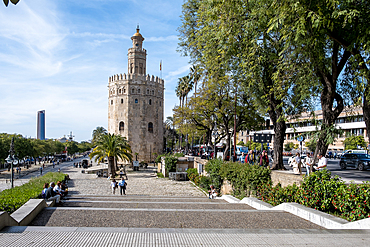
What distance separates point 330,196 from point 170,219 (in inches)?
180

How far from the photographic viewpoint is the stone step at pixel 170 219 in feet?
23.4

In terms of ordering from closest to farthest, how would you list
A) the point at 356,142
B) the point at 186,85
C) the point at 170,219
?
1. the point at 170,219
2. the point at 356,142
3. the point at 186,85

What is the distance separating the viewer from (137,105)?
181 ft

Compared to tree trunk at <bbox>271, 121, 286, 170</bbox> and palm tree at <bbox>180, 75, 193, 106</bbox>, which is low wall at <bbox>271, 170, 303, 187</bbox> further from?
palm tree at <bbox>180, 75, 193, 106</bbox>

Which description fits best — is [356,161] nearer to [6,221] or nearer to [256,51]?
[256,51]

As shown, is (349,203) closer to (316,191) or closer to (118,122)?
(316,191)

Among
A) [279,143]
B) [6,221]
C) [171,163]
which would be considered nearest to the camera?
[6,221]

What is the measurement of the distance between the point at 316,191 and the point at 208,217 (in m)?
3.33

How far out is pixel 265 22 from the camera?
40.8 feet

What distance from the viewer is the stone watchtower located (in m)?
54.7

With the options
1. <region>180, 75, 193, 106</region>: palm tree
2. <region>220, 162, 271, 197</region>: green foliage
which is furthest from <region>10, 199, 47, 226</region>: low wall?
<region>180, 75, 193, 106</region>: palm tree

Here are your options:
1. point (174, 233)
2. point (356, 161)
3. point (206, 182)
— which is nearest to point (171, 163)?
point (206, 182)

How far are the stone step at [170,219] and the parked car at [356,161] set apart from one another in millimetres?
15039

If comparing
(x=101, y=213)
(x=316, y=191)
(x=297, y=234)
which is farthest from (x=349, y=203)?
(x=101, y=213)
